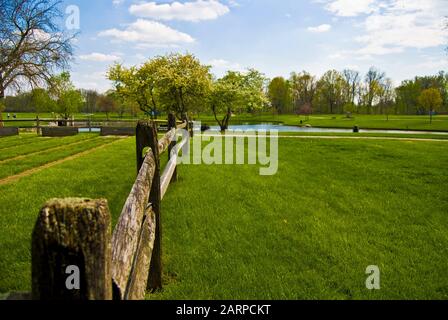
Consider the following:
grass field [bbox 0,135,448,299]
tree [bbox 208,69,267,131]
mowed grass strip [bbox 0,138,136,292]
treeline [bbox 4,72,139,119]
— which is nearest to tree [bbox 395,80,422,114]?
tree [bbox 208,69,267,131]

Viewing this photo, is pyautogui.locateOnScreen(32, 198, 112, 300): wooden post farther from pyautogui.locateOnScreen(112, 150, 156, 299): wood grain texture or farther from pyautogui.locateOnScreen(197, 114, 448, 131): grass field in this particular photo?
pyautogui.locateOnScreen(197, 114, 448, 131): grass field

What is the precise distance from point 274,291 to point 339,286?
73 centimetres

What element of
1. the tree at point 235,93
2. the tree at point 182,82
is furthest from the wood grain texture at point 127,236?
the tree at point 235,93

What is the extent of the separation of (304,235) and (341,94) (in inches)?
3812

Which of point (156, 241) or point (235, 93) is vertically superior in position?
point (235, 93)

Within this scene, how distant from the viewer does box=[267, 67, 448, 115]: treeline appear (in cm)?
8325

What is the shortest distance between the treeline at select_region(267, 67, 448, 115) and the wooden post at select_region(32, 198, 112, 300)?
83.8 metres

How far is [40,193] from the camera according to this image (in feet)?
20.5

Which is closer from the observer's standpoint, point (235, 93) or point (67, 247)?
point (67, 247)

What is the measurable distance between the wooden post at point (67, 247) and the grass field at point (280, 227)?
211cm

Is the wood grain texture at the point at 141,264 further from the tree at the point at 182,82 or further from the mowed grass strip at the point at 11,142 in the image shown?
the tree at the point at 182,82

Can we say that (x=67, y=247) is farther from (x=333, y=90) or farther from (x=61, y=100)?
(x=333, y=90)

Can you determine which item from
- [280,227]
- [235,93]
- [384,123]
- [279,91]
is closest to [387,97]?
[279,91]

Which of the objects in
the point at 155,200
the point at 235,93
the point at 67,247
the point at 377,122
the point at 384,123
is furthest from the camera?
the point at 377,122
